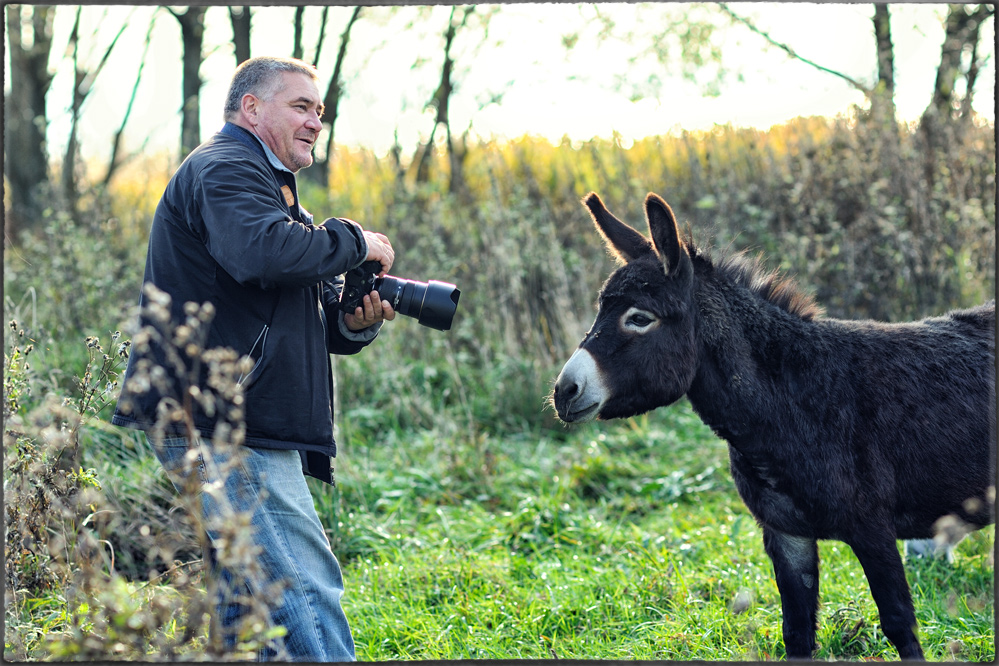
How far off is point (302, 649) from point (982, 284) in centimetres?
612

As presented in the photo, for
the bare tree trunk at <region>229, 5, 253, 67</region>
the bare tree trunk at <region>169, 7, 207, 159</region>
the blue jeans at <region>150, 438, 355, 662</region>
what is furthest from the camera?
the bare tree trunk at <region>169, 7, 207, 159</region>

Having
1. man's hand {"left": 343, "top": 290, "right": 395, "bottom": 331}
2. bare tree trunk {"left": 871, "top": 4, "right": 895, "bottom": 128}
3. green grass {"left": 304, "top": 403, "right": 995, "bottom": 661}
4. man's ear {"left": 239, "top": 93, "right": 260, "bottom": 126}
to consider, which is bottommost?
green grass {"left": 304, "top": 403, "right": 995, "bottom": 661}

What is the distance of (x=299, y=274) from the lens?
2.35 metres

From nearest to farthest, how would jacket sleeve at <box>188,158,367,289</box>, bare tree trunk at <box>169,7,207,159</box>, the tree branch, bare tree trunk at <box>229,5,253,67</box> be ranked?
jacket sleeve at <box>188,158,367,289</box>
the tree branch
bare tree trunk at <box>229,5,253,67</box>
bare tree trunk at <box>169,7,207,159</box>

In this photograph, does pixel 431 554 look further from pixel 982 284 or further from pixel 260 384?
pixel 982 284

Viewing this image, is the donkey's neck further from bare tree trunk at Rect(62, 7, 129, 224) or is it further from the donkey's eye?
bare tree trunk at Rect(62, 7, 129, 224)

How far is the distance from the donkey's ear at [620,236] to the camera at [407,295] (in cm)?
73

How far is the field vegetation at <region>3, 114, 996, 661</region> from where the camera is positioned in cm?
305

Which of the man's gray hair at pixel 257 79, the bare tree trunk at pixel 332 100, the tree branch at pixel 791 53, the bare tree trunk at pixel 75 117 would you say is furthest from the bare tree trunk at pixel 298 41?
the man's gray hair at pixel 257 79

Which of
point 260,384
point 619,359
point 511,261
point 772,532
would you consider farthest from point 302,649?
point 511,261

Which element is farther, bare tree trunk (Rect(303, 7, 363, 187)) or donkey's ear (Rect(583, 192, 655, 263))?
bare tree trunk (Rect(303, 7, 363, 187))

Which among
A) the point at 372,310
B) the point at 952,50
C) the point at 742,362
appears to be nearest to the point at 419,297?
the point at 372,310

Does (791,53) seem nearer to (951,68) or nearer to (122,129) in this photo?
(951,68)

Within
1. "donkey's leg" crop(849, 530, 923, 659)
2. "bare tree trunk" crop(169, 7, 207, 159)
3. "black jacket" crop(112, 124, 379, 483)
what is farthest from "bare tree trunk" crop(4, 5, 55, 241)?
"donkey's leg" crop(849, 530, 923, 659)
